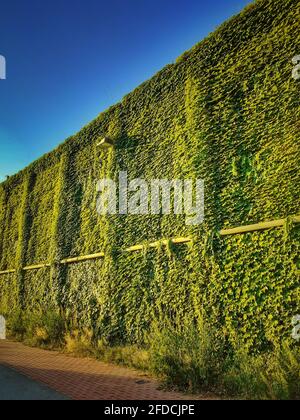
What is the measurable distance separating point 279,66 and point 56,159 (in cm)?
838

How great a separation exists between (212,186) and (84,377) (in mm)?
3879

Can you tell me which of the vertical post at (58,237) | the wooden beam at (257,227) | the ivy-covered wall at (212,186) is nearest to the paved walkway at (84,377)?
the ivy-covered wall at (212,186)

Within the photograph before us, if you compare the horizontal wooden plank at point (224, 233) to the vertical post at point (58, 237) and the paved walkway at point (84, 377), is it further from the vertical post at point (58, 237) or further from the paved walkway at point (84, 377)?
the paved walkway at point (84, 377)

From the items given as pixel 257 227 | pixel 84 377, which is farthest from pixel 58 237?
pixel 257 227

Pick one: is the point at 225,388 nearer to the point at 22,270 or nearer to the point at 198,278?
the point at 198,278

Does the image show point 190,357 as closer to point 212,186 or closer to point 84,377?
point 84,377

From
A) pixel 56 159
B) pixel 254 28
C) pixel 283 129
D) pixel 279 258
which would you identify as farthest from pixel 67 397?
pixel 56 159

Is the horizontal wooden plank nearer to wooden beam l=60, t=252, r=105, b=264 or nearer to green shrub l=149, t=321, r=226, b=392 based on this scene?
wooden beam l=60, t=252, r=105, b=264

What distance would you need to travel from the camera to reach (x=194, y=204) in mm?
6625

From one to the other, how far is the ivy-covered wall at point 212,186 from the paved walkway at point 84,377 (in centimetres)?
107

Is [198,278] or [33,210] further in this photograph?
[33,210]

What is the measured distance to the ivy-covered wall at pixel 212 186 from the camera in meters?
5.49

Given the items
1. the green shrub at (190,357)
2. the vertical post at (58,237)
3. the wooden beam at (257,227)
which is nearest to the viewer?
the green shrub at (190,357)

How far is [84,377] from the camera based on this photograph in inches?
222
